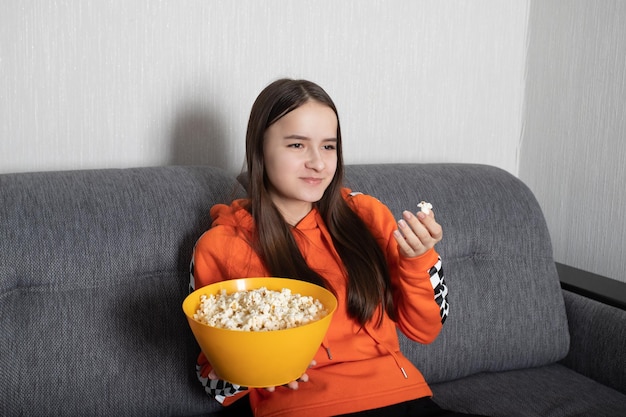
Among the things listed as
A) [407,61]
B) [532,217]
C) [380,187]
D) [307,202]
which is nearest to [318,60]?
[407,61]

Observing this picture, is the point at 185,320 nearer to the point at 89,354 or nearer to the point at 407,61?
the point at 89,354

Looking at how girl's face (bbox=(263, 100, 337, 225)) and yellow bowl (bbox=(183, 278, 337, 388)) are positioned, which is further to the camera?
girl's face (bbox=(263, 100, 337, 225))

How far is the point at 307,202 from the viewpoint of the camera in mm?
1678

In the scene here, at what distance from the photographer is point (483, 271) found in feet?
6.51

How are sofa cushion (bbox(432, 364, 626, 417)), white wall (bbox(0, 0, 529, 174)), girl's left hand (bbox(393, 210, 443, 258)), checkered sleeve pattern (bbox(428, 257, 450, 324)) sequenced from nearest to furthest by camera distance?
1. girl's left hand (bbox(393, 210, 443, 258))
2. checkered sleeve pattern (bbox(428, 257, 450, 324))
3. sofa cushion (bbox(432, 364, 626, 417))
4. white wall (bbox(0, 0, 529, 174))

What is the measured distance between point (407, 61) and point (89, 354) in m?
1.38

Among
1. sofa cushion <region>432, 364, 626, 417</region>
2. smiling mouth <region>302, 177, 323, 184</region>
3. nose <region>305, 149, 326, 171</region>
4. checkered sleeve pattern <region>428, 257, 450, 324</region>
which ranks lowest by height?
sofa cushion <region>432, 364, 626, 417</region>

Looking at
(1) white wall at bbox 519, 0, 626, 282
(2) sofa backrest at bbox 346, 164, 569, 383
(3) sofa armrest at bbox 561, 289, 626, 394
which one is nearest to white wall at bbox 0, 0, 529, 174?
(1) white wall at bbox 519, 0, 626, 282

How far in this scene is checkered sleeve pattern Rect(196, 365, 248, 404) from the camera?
148 cm

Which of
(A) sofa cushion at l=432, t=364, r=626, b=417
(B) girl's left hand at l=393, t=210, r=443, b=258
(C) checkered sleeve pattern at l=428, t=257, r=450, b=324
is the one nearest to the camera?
(B) girl's left hand at l=393, t=210, r=443, b=258

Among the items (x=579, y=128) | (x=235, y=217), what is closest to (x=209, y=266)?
(x=235, y=217)

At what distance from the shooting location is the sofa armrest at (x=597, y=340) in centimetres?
186

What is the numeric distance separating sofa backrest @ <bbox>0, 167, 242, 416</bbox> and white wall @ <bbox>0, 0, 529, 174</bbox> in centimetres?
24

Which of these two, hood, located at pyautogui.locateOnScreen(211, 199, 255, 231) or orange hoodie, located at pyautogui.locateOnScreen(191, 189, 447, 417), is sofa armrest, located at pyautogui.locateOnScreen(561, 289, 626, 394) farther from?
hood, located at pyautogui.locateOnScreen(211, 199, 255, 231)
